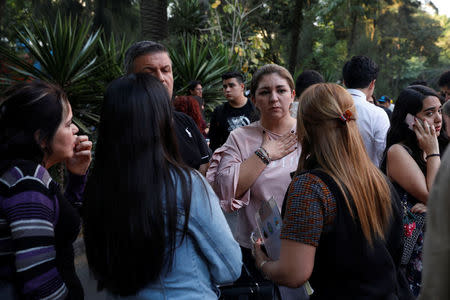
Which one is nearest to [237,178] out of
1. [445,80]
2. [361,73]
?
[361,73]

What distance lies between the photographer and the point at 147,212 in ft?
4.27

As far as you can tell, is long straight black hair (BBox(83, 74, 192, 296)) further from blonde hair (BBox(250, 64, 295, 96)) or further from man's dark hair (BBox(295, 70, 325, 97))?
man's dark hair (BBox(295, 70, 325, 97))

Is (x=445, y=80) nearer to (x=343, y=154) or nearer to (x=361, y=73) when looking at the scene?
(x=361, y=73)

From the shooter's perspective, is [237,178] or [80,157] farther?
[237,178]

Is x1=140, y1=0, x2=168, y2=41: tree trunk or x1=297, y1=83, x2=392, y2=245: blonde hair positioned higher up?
x1=140, y1=0, x2=168, y2=41: tree trunk

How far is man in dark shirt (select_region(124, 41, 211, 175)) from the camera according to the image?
2.49 meters

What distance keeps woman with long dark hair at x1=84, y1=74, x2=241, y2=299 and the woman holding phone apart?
4.94 ft

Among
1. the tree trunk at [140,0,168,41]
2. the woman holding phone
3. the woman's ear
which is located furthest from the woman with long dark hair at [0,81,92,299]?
the tree trunk at [140,0,168,41]

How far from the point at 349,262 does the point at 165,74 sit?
177cm

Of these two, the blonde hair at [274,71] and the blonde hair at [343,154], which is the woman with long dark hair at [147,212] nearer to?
the blonde hair at [343,154]

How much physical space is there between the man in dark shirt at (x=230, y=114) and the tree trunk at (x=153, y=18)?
425 cm

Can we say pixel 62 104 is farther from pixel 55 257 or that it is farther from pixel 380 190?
pixel 380 190

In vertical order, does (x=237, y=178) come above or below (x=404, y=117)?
below

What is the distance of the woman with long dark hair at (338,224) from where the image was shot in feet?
4.71
